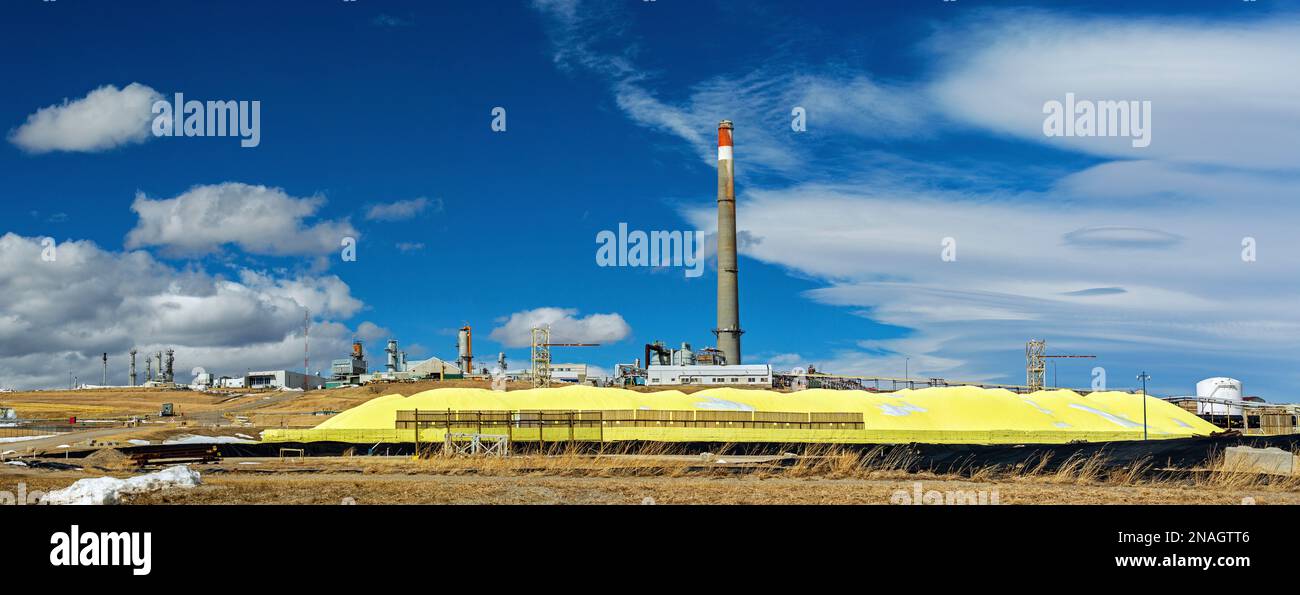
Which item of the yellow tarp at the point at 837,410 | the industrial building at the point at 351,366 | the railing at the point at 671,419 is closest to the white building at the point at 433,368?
the industrial building at the point at 351,366

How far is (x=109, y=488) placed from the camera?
18.6 meters

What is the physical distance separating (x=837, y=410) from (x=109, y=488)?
54599 mm

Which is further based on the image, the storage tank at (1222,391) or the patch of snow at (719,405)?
Result: the storage tank at (1222,391)

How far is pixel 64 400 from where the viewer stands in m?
137

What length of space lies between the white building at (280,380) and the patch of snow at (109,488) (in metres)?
163

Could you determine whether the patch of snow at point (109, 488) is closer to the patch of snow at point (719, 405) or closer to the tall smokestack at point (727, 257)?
the patch of snow at point (719, 405)

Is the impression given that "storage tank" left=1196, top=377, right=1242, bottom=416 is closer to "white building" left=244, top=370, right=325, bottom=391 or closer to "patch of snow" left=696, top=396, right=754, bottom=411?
"patch of snow" left=696, top=396, right=754, bottom=411

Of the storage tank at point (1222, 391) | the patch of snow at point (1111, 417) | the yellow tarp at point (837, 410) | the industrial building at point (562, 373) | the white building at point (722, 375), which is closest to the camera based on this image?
the yellow tarp at point (837, 410)

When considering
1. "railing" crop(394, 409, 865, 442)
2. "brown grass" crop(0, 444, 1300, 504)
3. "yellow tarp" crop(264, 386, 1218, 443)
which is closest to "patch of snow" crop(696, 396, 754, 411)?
"yellow tarp" crop(264, 386, 1218, 443)

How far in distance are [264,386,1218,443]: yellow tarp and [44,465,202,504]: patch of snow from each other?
32.9 meters

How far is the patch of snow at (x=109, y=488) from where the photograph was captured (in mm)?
18172

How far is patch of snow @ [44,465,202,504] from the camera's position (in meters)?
18.2

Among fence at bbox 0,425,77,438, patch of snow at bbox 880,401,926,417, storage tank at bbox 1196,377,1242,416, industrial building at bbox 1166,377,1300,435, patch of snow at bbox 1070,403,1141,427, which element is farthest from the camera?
storage tank at bbox 1196,377,1242,416

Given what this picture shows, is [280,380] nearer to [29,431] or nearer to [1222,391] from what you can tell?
[29,431]
